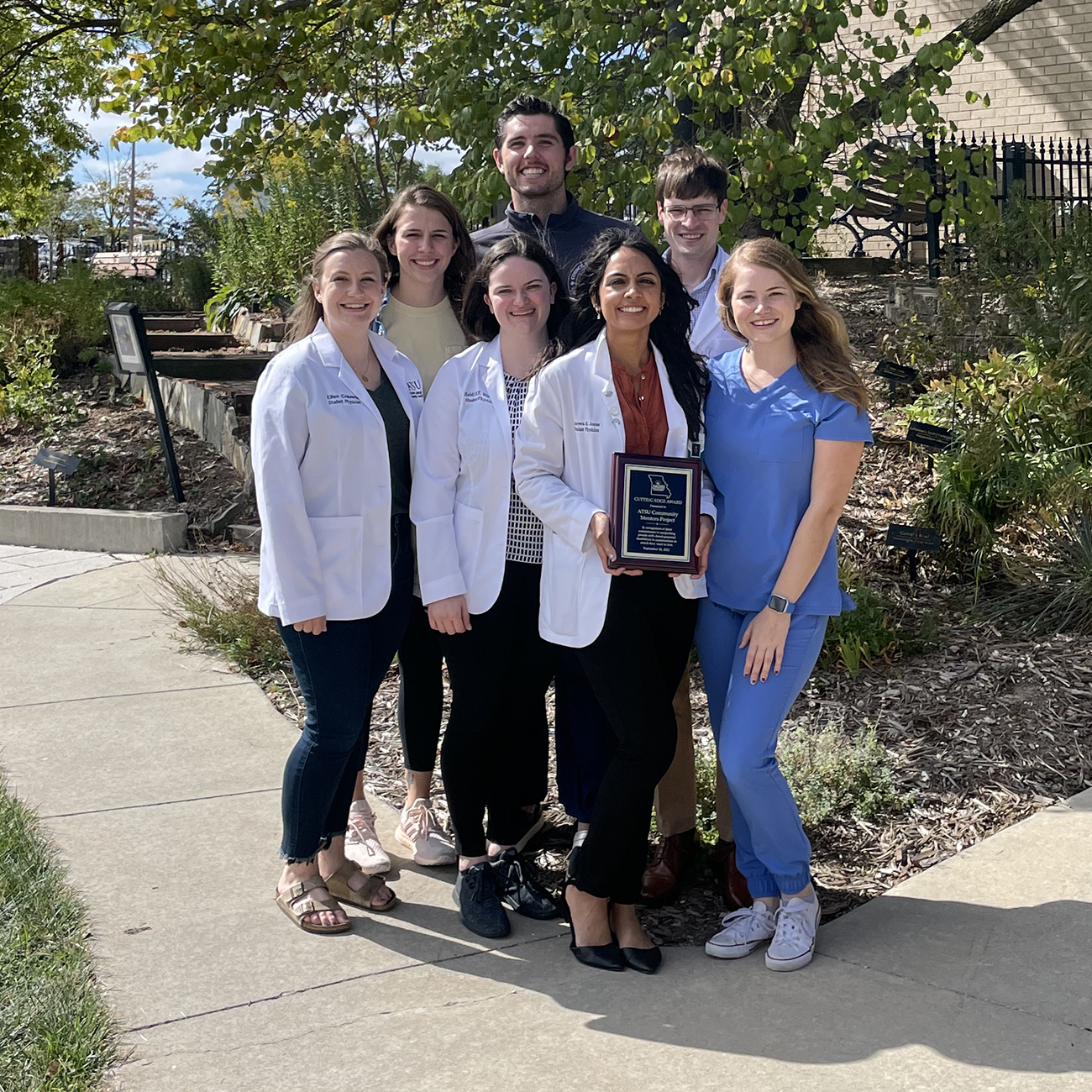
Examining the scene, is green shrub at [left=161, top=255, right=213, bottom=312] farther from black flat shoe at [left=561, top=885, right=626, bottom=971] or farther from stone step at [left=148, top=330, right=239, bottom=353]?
black flat shoe at [left=561, top=885, right=626, bottom=971]

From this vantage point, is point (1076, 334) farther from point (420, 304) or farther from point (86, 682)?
point (86, 682)

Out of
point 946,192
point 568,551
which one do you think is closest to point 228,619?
point 568,551

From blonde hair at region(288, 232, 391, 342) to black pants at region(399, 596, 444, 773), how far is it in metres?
0.95

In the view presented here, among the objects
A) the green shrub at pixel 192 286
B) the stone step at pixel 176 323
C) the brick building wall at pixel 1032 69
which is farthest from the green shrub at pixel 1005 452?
the green shrub at pixel 192 286

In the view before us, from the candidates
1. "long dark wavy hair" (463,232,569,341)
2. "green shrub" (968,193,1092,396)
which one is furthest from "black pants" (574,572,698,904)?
"green shrub" (968,193,1092,396)

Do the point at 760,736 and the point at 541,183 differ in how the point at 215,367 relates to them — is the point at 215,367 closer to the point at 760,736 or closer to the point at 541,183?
the point at 541,183

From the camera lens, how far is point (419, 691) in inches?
176

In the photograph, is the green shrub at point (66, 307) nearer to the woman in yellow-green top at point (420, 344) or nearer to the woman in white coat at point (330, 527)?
the woman in yellow-green top at point (420, 344)

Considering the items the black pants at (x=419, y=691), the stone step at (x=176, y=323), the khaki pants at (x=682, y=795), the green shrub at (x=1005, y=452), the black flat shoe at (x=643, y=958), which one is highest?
the stone step at (x=176, y=323)

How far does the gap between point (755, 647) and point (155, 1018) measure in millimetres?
1855

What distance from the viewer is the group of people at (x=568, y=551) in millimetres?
3637

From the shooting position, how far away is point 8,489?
10.3 m

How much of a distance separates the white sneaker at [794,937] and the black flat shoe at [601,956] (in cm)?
42

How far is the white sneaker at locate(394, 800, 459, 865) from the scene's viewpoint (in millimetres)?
4387
